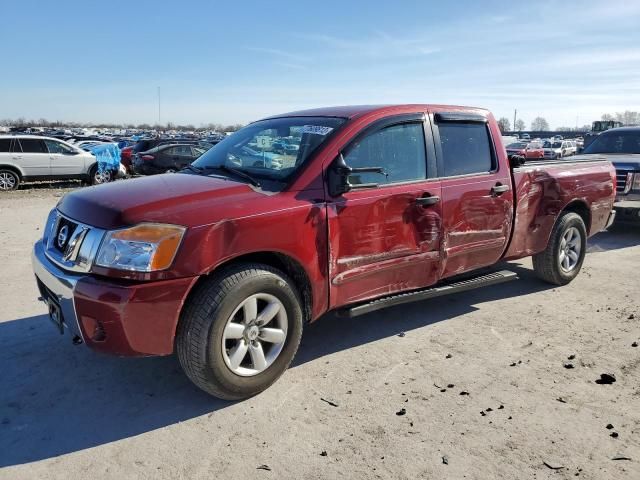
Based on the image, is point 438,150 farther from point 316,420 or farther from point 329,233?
point 316,420

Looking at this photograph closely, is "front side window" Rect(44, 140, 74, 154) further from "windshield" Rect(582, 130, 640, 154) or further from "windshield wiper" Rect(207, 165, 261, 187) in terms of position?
"windshield" Rect(582, 130, 640, 154)

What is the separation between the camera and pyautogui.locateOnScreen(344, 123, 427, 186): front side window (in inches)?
149

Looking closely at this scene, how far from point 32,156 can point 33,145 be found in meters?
0.38

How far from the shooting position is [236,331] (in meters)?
3.16

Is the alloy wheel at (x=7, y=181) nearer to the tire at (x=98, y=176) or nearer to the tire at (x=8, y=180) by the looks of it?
the tire at (x=8, y=180)

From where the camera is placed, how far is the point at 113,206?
10.2 feet

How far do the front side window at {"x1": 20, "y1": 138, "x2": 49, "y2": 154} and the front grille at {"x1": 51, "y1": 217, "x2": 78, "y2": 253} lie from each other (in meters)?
13.9

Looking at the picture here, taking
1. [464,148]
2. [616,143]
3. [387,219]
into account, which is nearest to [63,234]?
[387,219]

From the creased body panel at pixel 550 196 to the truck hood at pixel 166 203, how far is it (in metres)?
2.81

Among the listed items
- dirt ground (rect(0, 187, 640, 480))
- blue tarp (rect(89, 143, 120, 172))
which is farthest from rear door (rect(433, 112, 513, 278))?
blue tarp (rect(89, 143, 120, 172))

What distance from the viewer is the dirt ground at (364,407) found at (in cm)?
266

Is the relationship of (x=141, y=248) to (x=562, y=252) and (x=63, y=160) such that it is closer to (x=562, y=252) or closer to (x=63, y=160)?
(x=562, y=252)

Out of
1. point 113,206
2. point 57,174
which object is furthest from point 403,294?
point 57,174

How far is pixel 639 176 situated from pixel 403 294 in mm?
6360
